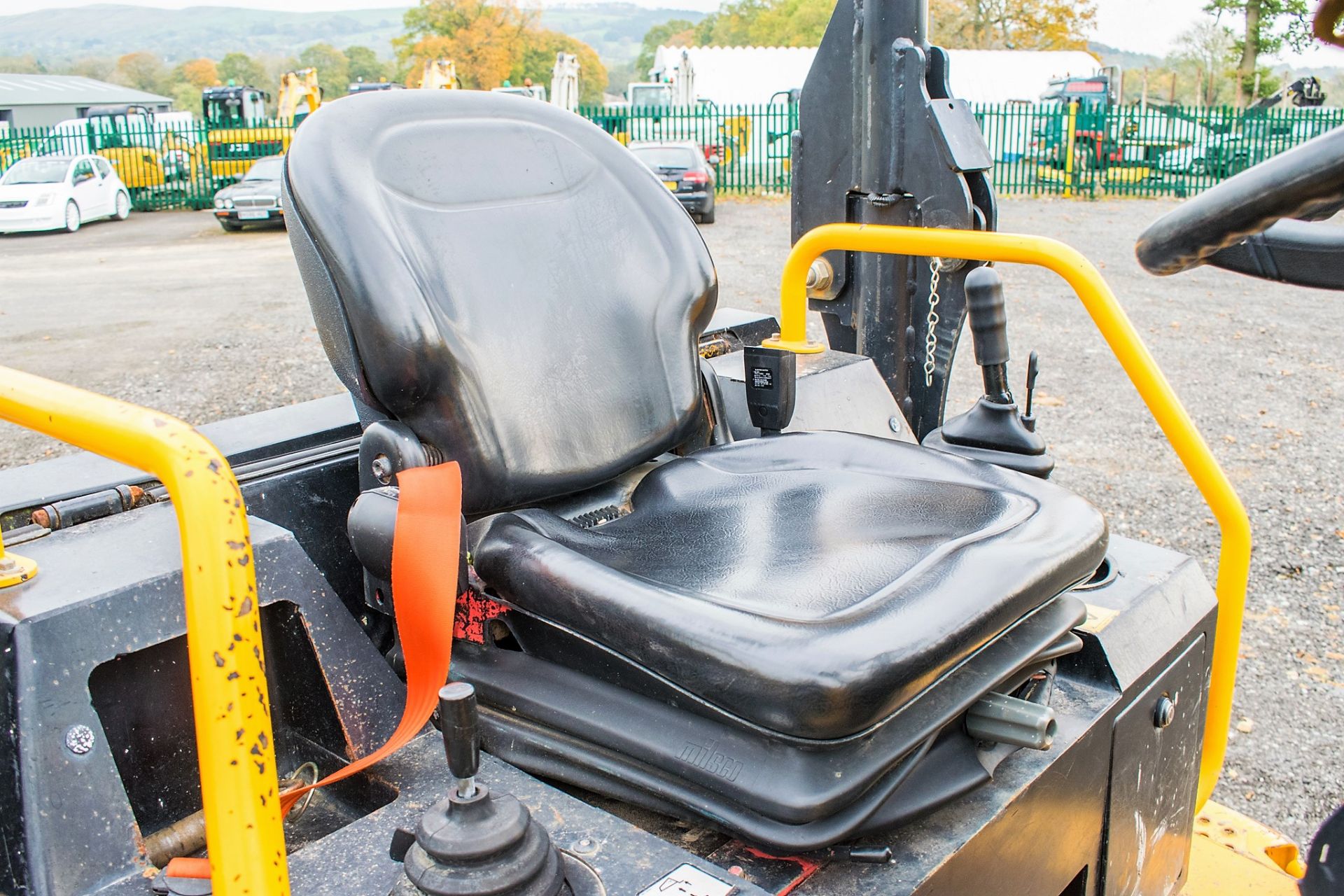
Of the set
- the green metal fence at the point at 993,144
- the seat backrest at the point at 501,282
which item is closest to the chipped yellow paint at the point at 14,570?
the seat backrest at the point at 501,282

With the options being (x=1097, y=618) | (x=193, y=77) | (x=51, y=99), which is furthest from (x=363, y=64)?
(x=1097, y=618)

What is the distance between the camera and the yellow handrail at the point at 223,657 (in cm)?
82

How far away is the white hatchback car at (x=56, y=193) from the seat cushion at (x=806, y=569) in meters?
15.6

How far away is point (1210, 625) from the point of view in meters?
1.81

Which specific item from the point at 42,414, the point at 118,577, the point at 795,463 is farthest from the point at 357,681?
the point at 795,463

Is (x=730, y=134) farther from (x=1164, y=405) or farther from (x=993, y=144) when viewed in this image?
(x=1164, y=405)

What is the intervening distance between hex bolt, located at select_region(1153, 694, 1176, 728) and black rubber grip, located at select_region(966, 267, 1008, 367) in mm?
567

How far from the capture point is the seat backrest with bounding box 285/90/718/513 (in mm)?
1507

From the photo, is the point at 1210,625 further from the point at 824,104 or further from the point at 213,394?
the point at 213,394

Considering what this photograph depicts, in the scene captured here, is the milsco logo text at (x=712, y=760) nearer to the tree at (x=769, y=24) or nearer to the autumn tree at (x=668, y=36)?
the tree at (x=769, y=24)

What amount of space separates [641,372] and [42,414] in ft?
3.20

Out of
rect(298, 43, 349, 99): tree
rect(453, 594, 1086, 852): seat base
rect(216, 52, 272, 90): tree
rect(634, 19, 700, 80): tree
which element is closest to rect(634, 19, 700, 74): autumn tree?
rect(634, 19, 700, 80): tree

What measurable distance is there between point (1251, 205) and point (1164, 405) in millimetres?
889

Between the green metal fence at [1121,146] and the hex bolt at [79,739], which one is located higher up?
the green metal fence at [1121,146]
